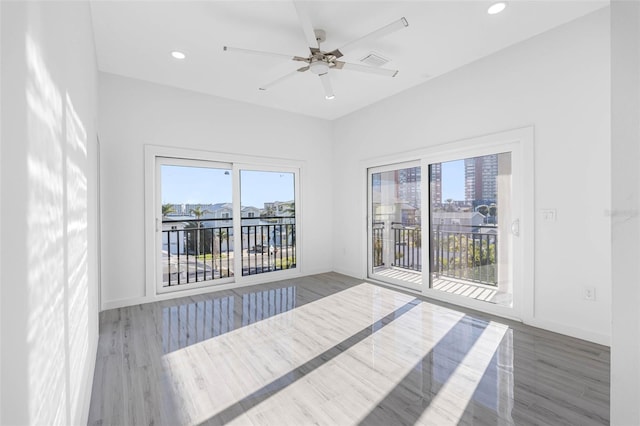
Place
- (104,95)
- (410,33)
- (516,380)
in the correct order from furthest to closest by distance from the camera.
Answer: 1. (104,95)
2. (410,33)
3. (516,380)

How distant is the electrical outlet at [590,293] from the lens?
8.75ft

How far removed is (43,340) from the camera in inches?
30.8

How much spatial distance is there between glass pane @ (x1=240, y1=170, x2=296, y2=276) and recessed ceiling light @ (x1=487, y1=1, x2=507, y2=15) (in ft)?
11.7

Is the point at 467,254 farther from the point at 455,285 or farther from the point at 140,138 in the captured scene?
the point at 140,138

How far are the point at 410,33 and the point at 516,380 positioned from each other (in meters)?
3.13

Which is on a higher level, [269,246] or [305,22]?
[305,22]

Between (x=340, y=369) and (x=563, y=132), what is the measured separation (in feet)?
9.84

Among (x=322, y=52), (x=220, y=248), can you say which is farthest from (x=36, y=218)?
(x=220, y=248)

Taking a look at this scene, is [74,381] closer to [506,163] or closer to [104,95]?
[104,95]

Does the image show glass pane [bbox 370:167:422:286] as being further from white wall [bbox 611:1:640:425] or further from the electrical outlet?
white wall [bbox 611:1:640:425]

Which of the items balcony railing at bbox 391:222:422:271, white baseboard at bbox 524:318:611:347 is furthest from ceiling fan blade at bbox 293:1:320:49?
white baseboard at bbox 524:318:611:347

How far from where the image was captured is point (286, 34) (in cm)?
295

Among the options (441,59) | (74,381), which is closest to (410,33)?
(441,59)

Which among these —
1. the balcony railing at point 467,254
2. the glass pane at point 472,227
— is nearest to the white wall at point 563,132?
the glass pane at point 472,227
